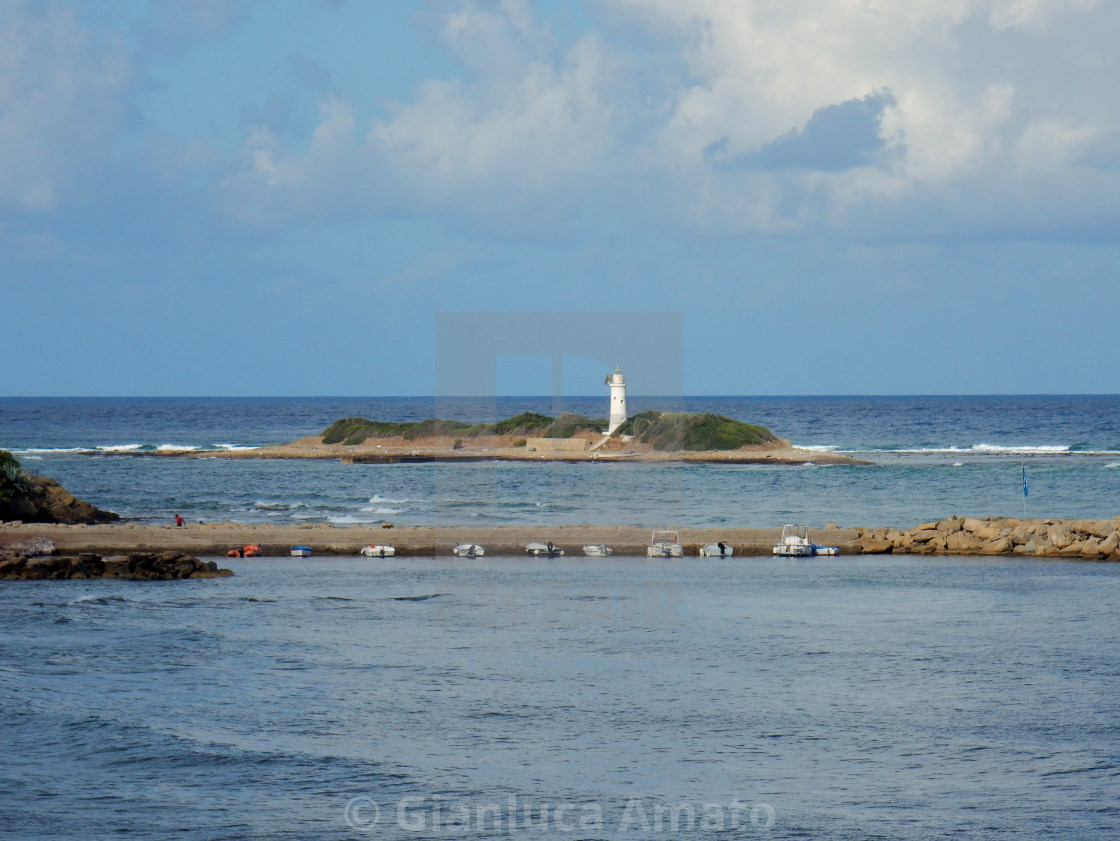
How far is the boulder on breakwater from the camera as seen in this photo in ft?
130

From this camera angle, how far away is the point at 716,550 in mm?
46250

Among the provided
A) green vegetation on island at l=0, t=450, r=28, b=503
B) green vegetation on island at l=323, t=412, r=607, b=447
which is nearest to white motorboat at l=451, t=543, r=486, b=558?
green vegetation on island at l=0, t=450, r=28, b=503

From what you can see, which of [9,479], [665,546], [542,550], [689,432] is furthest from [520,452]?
[665,546]

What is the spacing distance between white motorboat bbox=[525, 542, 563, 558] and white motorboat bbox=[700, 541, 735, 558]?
5.56 meters

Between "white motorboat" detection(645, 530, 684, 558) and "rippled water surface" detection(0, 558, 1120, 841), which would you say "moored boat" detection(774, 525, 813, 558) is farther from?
"rippled water surface" detection(0, 558, 1120, 841)

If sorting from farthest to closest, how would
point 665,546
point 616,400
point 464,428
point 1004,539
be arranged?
point 464,428, point 616,400, point 1004,539, point 665,546

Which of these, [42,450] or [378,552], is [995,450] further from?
[42,450]

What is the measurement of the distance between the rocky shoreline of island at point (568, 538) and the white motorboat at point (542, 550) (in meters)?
0.74

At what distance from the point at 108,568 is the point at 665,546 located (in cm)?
1970

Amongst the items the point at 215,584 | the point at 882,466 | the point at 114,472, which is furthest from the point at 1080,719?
the point at 114,472

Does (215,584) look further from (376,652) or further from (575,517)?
(575,517)

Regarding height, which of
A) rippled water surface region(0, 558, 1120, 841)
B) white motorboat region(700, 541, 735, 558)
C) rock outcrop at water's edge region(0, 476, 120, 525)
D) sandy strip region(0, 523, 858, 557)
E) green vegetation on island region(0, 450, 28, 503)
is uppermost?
green vegetation on island region(0, 450, 28, 503)

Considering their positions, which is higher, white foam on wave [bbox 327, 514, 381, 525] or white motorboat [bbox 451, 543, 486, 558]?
white foam on wave [bbox 327, 514, 381, 525]

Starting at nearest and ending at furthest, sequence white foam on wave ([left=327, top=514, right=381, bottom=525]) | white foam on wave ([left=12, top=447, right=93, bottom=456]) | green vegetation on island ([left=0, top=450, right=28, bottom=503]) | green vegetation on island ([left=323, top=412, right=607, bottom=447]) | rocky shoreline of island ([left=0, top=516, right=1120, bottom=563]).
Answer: rocky shoreline of island ([left=0, top=516, right=1120, bottom=563]), green vegetation on island ([left=0, top=450, right=28, bottom=503]), white foam on wave ([left=327, top=514, right=381, bottom=525]), green vegetation on island ([left=323, top=412, right=607, bottom=447]), white foam on wave ([left=12, top=447, right=93, bottom=456])
